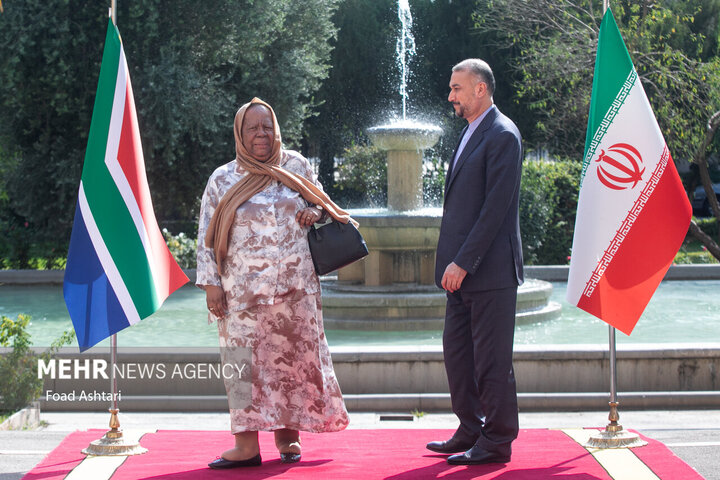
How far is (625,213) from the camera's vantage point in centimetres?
512

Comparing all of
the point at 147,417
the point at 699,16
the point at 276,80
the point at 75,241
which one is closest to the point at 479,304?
the point at 75,241

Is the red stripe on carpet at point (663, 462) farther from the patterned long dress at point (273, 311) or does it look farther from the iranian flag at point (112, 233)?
the iranian flag at point (112, 233)

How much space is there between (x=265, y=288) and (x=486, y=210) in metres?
1.15

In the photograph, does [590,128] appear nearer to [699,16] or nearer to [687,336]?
[687,336]

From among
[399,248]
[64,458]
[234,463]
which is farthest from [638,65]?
[64,458]

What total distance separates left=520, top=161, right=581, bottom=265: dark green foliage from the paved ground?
406 inches

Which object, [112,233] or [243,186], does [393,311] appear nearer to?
[112,233]

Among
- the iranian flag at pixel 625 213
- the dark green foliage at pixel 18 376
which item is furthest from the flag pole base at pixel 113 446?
the iranian flag at pixel 625 213

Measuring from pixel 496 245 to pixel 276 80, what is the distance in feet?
49.1

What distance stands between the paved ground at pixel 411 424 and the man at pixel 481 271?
0.75 m

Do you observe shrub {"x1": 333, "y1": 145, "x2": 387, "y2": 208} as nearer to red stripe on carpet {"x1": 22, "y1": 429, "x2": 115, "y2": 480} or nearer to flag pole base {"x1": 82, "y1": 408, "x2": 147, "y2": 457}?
red stripe on carpet {"x1": 22, "y1": 429, "x2": 115, "y2": 480}

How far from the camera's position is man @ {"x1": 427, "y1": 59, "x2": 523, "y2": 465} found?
183 inches

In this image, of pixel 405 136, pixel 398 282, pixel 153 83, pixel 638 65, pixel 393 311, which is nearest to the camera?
pixel 393 311

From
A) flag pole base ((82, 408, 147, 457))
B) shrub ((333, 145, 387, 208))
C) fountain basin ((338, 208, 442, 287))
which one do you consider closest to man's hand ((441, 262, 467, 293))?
flag pole base ((82, 408, 147, 457))
